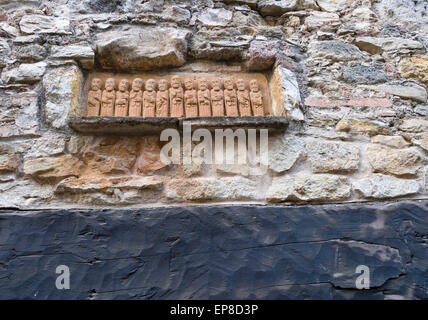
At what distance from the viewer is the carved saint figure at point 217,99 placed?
2.17 m

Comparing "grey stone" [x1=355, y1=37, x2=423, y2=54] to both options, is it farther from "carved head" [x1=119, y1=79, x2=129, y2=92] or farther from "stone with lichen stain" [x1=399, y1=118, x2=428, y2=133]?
"carved head" [x1=119, y1=79, x2=129, y2=92]

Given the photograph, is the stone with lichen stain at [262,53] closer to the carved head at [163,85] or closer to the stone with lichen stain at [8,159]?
the carved head at [163,85]

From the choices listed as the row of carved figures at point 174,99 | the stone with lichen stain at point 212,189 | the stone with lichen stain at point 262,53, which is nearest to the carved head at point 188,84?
the row of carved figures at point 174,99

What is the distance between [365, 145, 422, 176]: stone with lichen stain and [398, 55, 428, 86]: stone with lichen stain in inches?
18.7

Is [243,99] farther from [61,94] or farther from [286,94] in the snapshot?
[61,94]

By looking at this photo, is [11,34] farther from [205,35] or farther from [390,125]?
[390,125]

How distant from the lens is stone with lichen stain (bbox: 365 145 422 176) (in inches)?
→ 79.2

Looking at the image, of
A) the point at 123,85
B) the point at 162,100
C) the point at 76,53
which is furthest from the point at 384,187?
the point at 76,53

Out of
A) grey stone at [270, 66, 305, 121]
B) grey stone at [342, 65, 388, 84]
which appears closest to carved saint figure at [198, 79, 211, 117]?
grey stone at [270, 66, 305, 121]

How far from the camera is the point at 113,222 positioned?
180 centimetres

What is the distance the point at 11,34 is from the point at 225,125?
4.17ft

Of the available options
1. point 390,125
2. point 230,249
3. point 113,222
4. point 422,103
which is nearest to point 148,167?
point 113,222

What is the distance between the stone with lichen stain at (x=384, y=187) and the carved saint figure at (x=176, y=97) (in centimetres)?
91

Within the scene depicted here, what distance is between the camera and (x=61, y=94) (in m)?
2.09
